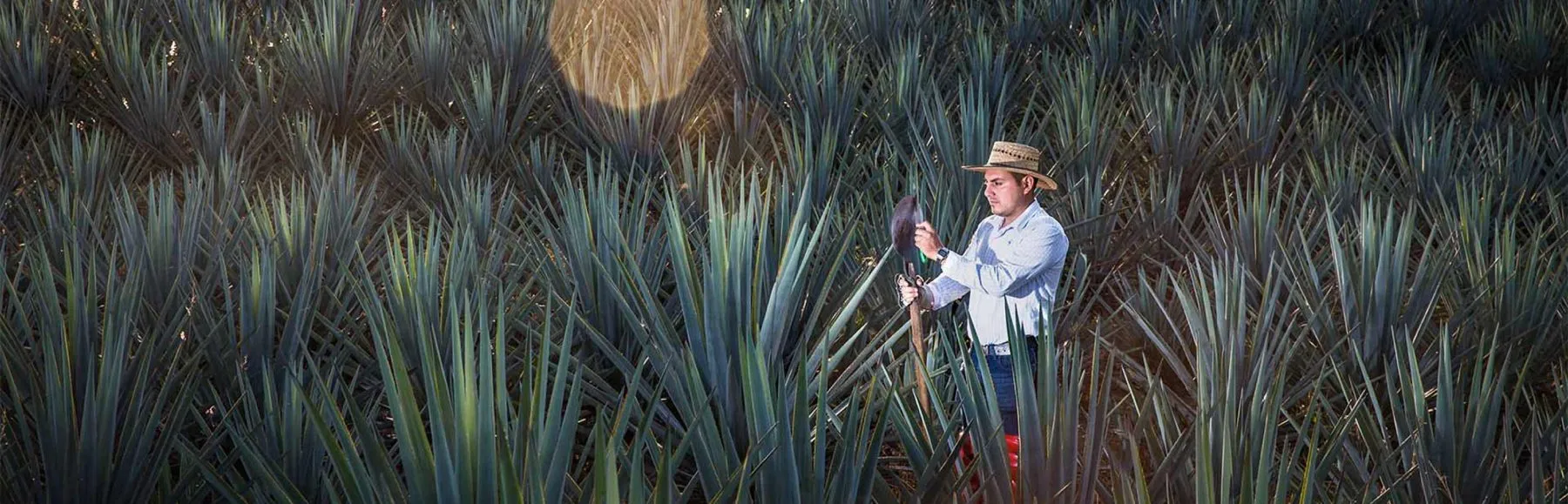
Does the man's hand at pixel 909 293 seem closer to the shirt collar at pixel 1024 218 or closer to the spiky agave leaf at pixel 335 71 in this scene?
the shirt collar at pixel 1024 218

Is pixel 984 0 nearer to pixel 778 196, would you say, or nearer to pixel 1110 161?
pixel 1110 161

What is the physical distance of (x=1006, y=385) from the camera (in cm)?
177

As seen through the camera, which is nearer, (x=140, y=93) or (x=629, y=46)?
(x=140, y=93)

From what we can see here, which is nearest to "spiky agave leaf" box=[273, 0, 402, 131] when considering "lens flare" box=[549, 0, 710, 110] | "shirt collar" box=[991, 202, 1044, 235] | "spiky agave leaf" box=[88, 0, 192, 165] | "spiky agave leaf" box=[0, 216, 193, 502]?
→ "spiky agave leaf" box=[88, 0, 192, 165]

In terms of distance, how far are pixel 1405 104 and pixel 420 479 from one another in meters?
3.41

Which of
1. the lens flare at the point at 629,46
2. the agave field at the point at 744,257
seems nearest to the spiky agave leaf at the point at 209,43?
the agave field at the point at 744,257

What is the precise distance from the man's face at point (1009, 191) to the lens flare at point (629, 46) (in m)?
1.71

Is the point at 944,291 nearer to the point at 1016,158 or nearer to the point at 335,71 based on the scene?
the point at 1016,158

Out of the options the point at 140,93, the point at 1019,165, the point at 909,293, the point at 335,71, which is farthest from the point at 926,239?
the point at 140,93

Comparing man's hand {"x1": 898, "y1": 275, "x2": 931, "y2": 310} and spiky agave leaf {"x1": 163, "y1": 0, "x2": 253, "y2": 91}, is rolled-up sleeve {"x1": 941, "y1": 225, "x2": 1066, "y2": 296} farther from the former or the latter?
spiky agave leaf {"x1": 163, "y1": 0, "x2": 253, "y2": 91}

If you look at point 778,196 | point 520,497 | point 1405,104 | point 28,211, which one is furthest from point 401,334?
point 1405,104

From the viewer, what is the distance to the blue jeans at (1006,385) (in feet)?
5.58

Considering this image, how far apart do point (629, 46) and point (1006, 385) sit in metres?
2.96

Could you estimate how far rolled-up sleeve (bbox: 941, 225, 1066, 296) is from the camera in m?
1.76
